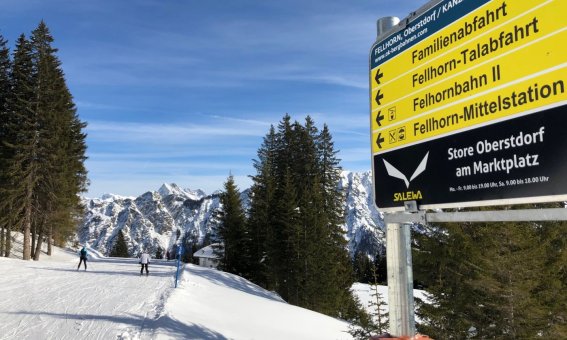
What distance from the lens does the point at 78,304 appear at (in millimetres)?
14367

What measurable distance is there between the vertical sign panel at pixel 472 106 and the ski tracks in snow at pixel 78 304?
32.2 ft

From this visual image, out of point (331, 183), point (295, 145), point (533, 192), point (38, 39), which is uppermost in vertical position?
point (38, 39)

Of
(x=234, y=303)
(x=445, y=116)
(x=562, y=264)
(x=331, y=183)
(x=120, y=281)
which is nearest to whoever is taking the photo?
(x=445, y=116)

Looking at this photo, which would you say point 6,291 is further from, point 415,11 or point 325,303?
point 325,303

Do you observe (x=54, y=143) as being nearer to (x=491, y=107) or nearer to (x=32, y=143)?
(x=32, y=143)

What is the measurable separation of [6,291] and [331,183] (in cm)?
3263

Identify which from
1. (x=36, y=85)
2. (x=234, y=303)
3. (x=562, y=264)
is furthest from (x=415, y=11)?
(x=36, y=85)

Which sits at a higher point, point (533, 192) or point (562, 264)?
point (533, 192)

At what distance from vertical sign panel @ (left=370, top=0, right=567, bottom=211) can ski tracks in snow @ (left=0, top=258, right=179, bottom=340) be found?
9815 mm

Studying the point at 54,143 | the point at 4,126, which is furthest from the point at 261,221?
the point at 4,126

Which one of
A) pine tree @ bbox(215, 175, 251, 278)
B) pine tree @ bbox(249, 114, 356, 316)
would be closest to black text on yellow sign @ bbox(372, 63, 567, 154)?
pine tree @ bbox(249, 114, 356, 316)

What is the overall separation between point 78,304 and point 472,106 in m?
15.5

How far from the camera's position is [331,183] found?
44.4 m

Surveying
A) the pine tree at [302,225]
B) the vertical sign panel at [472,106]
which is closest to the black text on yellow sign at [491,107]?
the vertical sign panel at [472,106]
